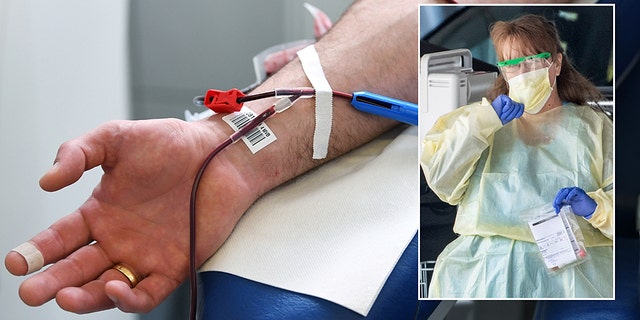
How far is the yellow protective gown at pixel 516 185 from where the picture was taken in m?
0.59

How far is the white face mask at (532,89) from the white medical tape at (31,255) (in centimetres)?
42

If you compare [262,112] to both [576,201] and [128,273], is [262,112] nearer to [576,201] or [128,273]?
[128,273]

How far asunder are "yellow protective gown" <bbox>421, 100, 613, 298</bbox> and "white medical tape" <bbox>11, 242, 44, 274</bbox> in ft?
1.12

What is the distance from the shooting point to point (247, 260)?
65 centimetres

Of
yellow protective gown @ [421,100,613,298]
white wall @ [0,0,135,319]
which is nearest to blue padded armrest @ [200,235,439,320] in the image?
yellow protective gown @ [421,100,613,298]

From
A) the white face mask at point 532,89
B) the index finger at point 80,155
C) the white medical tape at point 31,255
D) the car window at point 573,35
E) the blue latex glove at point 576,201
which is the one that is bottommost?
the white medical tape at point 31,255

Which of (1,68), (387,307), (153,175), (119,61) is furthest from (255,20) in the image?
(387,307)

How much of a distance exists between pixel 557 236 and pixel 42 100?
0.62 meters

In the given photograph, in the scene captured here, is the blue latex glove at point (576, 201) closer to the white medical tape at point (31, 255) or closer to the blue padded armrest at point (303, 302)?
the blue padded armrest at point (303, 302)

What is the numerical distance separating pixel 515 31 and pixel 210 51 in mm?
745

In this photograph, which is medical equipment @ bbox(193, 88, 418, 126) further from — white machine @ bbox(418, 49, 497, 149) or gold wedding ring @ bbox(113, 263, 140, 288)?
gold wedding ring @ bbox(113, 263, 140, 288)

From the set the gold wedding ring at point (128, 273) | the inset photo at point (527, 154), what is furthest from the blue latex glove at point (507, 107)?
the gold wedding ring at point (128, 273)

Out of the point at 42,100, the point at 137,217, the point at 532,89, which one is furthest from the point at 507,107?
the point at 42,100

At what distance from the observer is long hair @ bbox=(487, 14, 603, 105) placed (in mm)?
592
